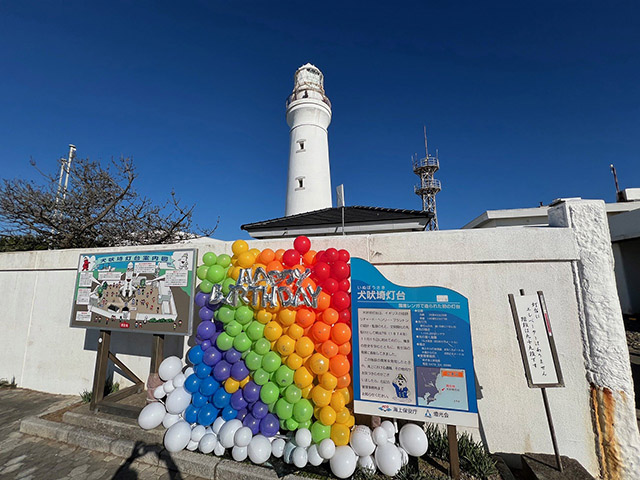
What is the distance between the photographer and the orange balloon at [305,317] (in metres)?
2.93

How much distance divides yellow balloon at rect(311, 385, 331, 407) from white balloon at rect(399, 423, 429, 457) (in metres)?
0.90

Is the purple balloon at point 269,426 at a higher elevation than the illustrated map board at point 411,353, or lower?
lower

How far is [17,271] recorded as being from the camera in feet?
18.5

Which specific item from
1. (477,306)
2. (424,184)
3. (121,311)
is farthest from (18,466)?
(424,184)

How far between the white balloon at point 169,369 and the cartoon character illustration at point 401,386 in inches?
119

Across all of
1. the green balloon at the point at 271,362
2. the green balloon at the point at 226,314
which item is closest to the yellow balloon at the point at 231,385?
the green balloon at the point at 271,362

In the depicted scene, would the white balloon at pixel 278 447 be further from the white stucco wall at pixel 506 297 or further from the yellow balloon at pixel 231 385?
the white stucco wall at pixel 506 297

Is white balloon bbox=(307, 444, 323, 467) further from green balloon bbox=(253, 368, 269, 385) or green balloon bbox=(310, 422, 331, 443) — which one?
green balloon bbox=(253, 368, 269, 385)

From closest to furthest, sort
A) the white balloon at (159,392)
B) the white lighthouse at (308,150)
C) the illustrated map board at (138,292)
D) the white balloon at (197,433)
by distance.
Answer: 1. the white balloon at (197,433)
2. the white balloon at (159,392)
3. the illustrated map board at (138,292)
4. the white lighthouse at (308,150)

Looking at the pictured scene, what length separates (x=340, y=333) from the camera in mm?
2889

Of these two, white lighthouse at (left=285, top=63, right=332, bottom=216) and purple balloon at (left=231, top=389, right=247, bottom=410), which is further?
white lighthouse at (left=285, top=63, right=332, bottom=216)

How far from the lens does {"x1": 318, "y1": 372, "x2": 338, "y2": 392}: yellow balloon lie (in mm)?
2780

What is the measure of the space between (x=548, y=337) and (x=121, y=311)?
226 inches

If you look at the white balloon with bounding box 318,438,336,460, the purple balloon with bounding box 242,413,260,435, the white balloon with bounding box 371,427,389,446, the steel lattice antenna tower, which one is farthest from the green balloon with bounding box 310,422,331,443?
the steel lattice antenna tower
